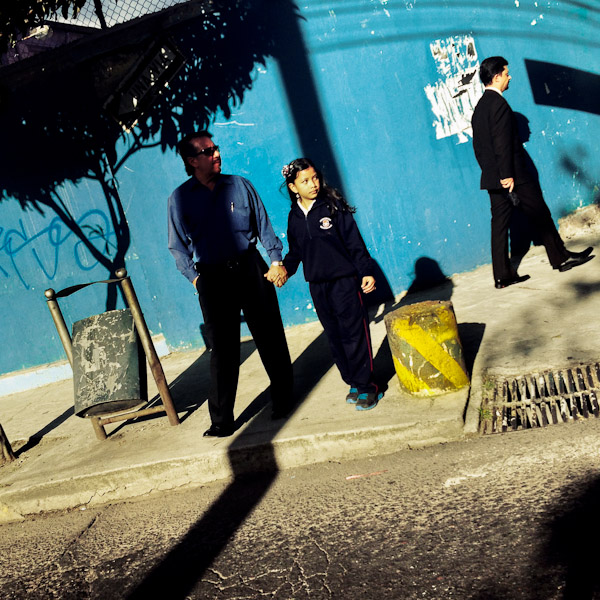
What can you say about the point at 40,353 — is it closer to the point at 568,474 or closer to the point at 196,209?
the point at 196,209

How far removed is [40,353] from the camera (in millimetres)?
7555

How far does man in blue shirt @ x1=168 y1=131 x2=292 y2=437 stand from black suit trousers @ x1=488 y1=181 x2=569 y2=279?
95.6 inches

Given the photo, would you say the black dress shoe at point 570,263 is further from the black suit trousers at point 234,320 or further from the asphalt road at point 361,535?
the black suit trousers at point 234,320

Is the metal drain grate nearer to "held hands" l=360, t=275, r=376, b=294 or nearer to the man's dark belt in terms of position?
"held hands" l=360, t=275, r=376, b=294

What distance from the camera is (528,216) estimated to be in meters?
5.96

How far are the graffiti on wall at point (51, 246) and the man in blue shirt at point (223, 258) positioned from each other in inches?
116

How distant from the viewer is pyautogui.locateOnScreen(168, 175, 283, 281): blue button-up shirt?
4.36 metres

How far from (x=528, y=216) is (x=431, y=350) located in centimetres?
→ 237

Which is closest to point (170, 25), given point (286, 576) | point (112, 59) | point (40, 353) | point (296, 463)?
point (112, 59)

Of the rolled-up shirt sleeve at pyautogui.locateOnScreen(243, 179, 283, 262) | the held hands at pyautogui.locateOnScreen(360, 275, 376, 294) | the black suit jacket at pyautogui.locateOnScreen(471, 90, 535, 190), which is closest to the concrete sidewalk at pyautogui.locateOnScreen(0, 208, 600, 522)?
the held hands at pyautogui.locateOnScreen(360, 275, 376, 294)

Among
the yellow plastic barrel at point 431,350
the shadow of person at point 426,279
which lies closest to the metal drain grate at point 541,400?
the yellow plastic barrel at point 431,350

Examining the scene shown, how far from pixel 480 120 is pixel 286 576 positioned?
169 inches

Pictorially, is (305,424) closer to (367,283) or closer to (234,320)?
(234,320)

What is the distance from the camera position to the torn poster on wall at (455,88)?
22.2ft
